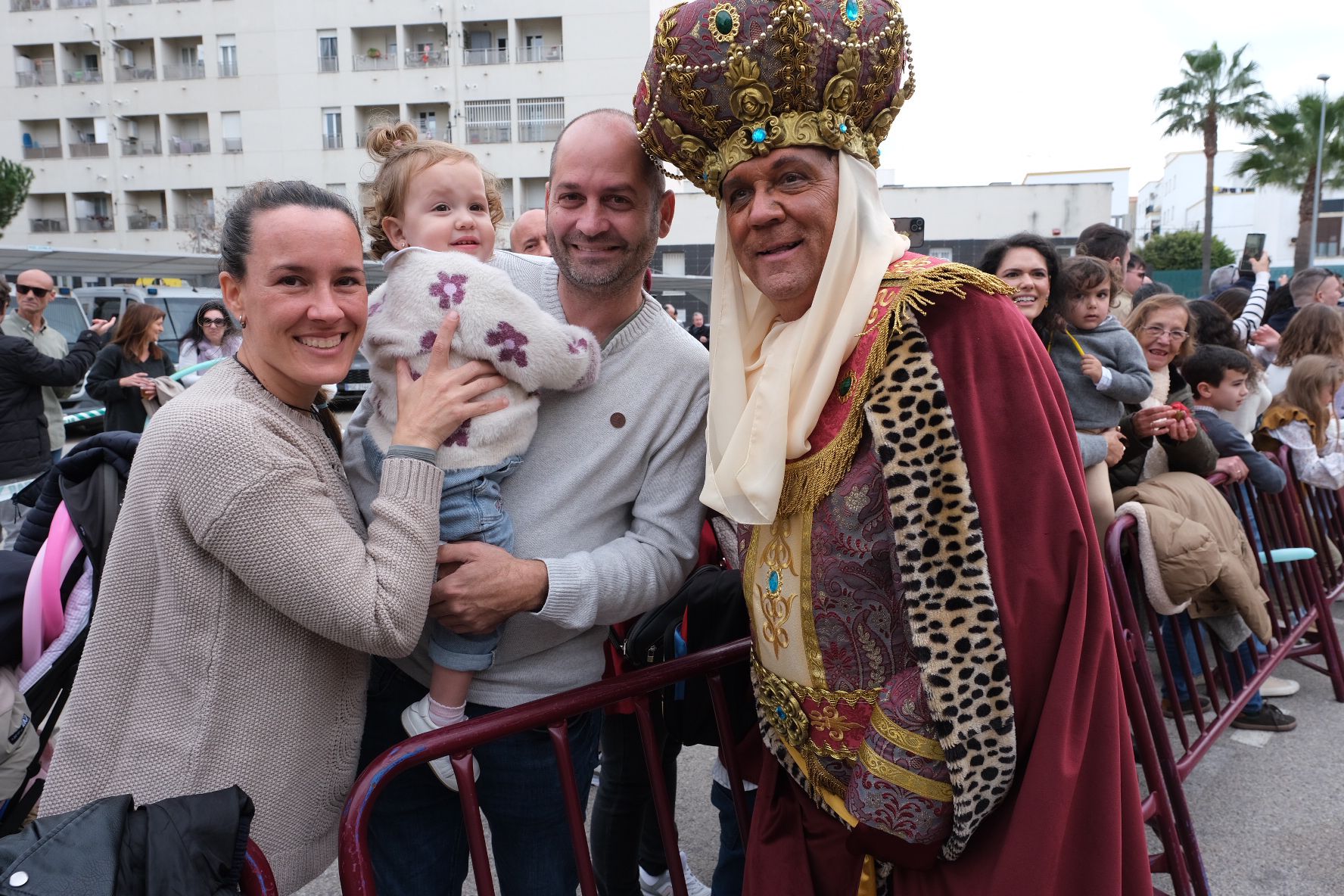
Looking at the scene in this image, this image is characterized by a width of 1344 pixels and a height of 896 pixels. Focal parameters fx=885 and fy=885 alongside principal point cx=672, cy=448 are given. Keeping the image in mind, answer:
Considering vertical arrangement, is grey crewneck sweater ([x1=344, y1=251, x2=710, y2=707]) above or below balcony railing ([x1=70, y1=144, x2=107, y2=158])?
below

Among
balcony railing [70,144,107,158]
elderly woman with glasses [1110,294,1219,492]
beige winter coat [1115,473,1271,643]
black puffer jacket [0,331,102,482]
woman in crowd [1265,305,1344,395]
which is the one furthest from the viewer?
balcony railing [70,144,107,158]

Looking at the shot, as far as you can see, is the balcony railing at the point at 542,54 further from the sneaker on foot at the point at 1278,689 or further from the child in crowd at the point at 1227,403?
the sneaker on foot at the point at 1278,689

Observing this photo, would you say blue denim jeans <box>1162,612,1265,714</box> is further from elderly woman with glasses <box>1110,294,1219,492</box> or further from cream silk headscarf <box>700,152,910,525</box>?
cream silk headscarf <box>700,152,910,525</box>

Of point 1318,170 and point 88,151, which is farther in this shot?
point 88,151

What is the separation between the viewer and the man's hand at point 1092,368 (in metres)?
3.88

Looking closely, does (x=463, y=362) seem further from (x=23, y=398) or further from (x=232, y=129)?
(x=232, y=129)

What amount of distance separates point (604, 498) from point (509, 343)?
40cm

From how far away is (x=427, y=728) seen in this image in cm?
186

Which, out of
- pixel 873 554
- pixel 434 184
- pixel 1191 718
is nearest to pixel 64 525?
pixel 434 184

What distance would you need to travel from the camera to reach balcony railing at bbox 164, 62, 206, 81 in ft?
124

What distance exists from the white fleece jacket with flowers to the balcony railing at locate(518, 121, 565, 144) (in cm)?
3661

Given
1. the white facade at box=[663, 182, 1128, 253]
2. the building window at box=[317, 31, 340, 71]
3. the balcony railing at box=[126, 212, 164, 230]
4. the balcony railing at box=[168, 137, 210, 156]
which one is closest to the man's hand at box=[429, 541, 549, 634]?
the white facade at box=[663, 182, 1128, 253]

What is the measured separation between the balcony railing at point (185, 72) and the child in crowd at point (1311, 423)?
142 ft

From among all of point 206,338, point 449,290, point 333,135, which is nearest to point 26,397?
point 206,338
